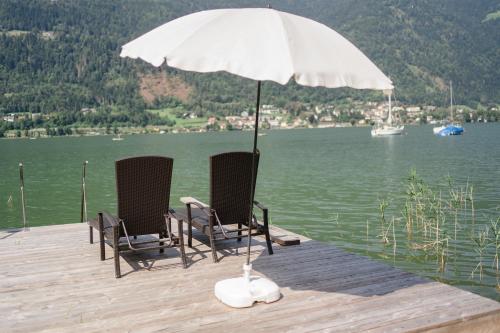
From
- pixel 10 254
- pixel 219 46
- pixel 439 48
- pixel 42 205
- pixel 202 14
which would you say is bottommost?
pixel 42 205

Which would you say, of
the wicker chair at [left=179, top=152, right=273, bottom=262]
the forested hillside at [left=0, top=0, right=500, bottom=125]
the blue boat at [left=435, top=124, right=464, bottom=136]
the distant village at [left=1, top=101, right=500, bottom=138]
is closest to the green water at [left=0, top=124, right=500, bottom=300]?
the wicker chair at [left=179, top=152, right=273, bottom=262]

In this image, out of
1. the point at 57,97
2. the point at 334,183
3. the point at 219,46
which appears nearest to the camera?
the point at 219,46

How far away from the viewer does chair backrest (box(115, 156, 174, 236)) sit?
4656 millimetres

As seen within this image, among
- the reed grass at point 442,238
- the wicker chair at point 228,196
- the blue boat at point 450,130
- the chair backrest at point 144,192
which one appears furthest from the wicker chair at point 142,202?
the blue boat at point 450,130

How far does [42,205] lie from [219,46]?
18.7 m

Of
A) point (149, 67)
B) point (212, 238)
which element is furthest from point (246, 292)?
point (149, 67)

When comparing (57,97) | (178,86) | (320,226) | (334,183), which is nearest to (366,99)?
(178,86)

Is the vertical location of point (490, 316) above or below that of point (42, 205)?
above

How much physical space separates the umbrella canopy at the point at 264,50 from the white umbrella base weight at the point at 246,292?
159 cm

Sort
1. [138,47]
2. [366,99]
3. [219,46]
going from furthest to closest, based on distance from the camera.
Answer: [366,99] → [138,47] → [219,46]

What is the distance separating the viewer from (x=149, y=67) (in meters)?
150

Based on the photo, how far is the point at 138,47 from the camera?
402 cm

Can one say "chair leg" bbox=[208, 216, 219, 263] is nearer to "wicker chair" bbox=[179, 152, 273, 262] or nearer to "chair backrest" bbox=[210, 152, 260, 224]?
"wicker chair" bbox=[179, 152, 273, 262]

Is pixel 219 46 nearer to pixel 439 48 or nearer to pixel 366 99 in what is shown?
pixel 366 99
